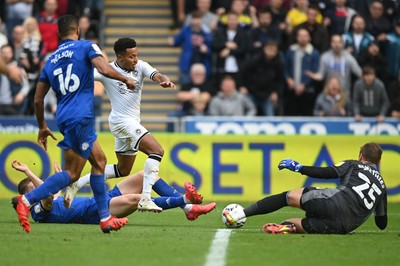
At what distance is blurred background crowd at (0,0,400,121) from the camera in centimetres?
1906

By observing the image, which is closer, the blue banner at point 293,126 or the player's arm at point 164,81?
the player's arm at point 164,81

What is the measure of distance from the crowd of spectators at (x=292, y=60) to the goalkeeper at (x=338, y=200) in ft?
25.7

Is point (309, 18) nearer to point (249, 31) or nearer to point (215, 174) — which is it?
point (249, 31)

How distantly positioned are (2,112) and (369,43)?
7321 millimetres

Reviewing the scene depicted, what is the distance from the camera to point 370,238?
34.9 ft

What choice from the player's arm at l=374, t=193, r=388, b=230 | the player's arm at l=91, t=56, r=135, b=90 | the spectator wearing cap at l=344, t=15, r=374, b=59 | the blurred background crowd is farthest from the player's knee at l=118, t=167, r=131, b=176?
the spectator wearing cap at l=344, t=15, r=374, b=59

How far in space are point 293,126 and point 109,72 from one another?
876 centimetres

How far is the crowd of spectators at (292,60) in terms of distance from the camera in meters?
19.0

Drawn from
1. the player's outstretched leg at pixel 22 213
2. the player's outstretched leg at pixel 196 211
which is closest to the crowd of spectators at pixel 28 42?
the player's outstretched leg at pixel 196 211

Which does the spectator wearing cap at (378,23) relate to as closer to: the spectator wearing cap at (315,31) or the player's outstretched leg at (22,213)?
the spectator wearing cap at (315,31)

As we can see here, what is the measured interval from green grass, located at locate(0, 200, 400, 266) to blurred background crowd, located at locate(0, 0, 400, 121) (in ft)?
23.5

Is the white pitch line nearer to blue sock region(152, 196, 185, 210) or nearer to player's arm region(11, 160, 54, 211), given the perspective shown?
blue sock region(152, 196, 185, 210)

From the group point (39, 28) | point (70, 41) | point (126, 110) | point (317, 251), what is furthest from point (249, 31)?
point (317, 251)

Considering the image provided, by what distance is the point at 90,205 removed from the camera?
11.6 meters
